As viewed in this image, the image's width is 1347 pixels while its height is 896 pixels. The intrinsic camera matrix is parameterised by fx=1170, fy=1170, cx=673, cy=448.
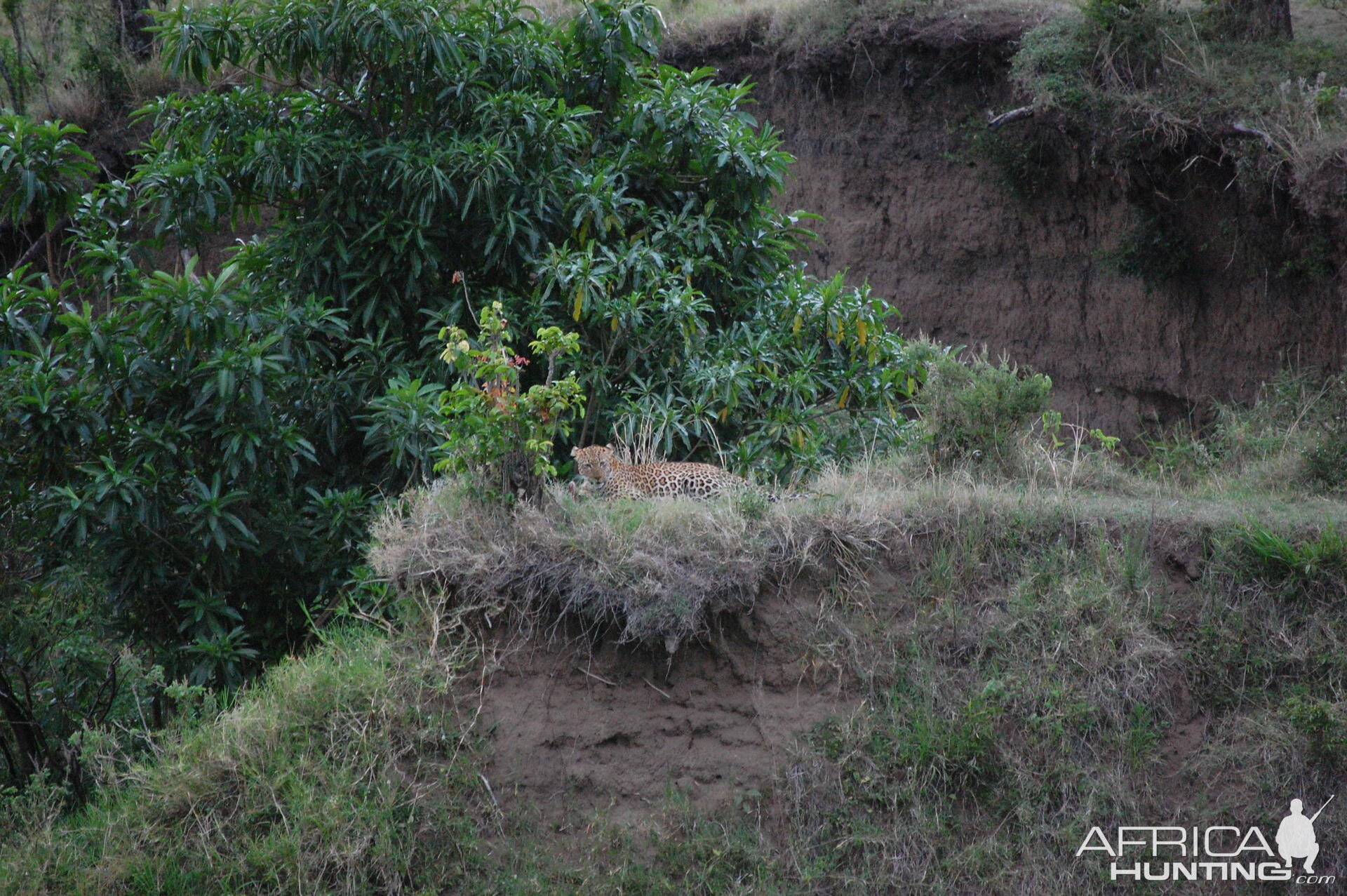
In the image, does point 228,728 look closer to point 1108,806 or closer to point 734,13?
point 1108,806

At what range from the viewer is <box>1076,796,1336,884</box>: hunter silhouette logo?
6.73 metres

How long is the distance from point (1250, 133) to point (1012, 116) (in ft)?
9.66

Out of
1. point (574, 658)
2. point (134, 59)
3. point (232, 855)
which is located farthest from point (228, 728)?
point (134, 59)

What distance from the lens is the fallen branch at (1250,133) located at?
13.1m

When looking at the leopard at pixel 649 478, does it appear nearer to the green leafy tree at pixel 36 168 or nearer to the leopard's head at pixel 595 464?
the leopard's head at pixel 595 464

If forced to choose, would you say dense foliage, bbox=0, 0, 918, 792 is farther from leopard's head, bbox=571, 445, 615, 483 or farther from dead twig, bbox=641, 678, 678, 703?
dead twig, bbox=641, 678, 678, 703

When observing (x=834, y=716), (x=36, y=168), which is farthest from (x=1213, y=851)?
(x=36, y=168)

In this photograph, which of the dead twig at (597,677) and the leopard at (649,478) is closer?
the dead twig at (597,677)

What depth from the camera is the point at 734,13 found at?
1866cm

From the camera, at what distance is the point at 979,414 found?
9.09 m

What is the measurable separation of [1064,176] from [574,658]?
465 inches

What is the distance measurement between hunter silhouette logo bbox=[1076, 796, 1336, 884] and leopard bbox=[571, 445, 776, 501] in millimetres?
3297

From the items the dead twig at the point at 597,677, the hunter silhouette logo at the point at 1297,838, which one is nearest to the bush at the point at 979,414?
the hunter silhouette logo at the point at 1297,838

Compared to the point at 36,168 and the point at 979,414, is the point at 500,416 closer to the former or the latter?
the point at 979,414
